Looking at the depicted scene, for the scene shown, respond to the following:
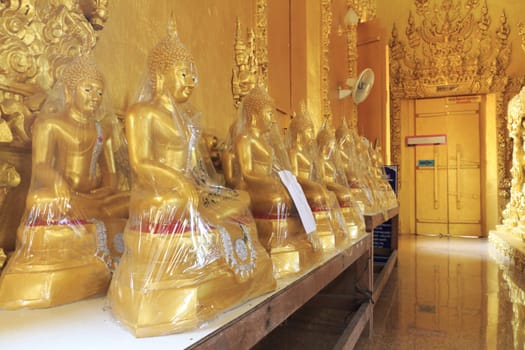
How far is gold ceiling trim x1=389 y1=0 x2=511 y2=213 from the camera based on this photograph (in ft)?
19.0

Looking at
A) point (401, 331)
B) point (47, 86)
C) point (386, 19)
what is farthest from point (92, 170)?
point (386, 19)

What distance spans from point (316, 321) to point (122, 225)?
1.10 meters

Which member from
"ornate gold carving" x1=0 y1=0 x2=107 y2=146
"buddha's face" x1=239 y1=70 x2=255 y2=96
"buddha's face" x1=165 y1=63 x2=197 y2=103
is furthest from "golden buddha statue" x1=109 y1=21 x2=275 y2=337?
"buddha's face" x1=239 y1=70 x2=255 y2=96

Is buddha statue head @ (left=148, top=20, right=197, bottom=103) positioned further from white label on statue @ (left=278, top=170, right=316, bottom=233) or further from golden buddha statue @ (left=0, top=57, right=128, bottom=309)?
white label on statue @ (left=278, top=170, right=316, bottom=233)

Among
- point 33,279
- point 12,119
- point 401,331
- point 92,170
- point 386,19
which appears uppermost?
point 386,19

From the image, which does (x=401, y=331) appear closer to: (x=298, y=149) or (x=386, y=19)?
(x=298, y=149)

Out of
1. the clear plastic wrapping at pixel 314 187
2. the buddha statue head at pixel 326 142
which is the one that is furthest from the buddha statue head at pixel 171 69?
the buddha statue head at pixel 326 142

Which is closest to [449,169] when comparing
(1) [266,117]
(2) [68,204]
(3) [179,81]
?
(1) [266,117]

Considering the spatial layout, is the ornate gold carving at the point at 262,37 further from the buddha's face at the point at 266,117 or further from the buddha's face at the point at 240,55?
the buddha's face at the point at 266,117

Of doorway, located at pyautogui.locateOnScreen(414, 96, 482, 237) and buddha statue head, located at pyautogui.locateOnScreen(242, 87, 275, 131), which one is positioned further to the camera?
doorway, located at pyautogui.locateOnScreen(414, 96, 482, 237)

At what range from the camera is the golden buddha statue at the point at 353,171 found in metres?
1.86

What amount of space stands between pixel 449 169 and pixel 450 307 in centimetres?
441

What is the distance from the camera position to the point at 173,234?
568 millimetres

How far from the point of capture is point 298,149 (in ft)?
4.23
